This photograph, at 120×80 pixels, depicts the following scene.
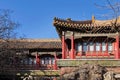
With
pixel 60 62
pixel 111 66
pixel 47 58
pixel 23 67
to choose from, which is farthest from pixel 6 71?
pixel 111 66

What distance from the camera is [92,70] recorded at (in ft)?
64.7

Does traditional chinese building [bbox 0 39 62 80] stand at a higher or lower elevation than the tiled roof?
lower

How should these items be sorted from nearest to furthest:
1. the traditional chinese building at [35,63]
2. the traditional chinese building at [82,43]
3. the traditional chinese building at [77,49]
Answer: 1. the traditional chinese building at [77,49]
2. the traditional chinese building at [82,43]
3. the traditional chinese building at [35,63]

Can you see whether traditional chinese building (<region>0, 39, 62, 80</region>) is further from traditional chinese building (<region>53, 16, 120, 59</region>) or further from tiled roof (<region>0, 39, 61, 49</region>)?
traditional chinese building (<region>53, 16, 120, 59</region>)

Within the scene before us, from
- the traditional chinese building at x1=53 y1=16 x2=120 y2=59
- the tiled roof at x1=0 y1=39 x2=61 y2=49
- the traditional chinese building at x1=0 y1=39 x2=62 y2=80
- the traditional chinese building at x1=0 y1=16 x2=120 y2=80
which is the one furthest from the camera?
the tiled roof at x1=0 y1=39 x2=61 y2=49

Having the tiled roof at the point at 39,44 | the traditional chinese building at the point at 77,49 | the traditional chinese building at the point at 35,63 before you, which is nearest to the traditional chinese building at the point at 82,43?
the traditional chinese building at the point at 77,49

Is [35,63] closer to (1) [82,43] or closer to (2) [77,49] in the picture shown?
(2) [77,49]

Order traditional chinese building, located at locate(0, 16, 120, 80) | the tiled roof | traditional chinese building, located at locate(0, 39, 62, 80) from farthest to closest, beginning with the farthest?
the tiled roof < traditional chinese building, located at locate(0, 39, 62, 80) < traditional chinese building, located at locate(0, 16, 120, 80)

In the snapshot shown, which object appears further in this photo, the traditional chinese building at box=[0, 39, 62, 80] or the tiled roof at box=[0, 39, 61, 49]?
the tiled roof at box=[0, 39, 61, 49]

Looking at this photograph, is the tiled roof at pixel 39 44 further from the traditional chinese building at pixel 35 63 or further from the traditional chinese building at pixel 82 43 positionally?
the traditional chinese building at pixel 82 43

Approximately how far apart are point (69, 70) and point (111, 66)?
2.48 meters

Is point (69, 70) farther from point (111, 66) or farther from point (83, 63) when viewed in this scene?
point (111, 66)

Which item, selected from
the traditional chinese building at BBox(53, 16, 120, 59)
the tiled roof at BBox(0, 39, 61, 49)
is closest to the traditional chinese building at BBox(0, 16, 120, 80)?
the traditional chinese building at BBox(53, 16, 120, 59)

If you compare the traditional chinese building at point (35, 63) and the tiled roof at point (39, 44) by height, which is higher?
the tiled roof at point (39, 44)
